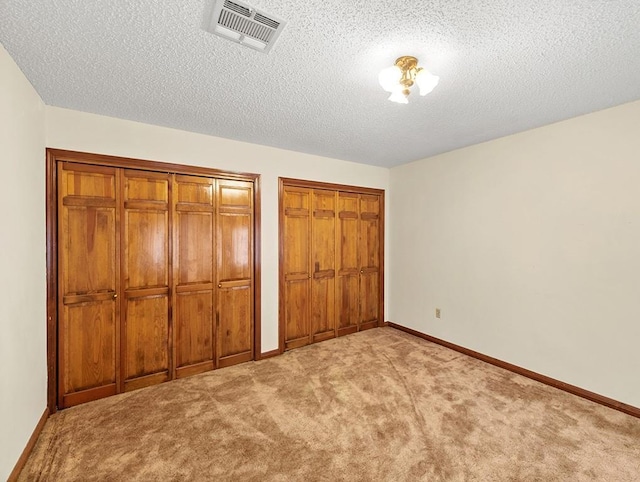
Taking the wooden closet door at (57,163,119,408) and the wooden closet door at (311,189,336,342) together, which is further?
the wooden closet door at (311,189,336,342)

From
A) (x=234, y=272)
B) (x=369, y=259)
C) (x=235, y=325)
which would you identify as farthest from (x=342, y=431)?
(x=369, y=259)

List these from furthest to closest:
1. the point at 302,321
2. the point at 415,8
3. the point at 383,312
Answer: the point at 383,312
the point at 302,321
the point at 415,8

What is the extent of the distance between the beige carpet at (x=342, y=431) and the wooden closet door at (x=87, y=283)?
238 mm

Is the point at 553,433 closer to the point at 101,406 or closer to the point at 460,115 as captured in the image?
the point at 460,115

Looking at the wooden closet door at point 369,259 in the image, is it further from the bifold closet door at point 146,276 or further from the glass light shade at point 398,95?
the glass light shade at point 398,95

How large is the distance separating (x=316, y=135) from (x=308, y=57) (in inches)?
52.2

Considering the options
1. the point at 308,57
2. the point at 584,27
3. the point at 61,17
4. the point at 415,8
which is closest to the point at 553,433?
the point at 584,27

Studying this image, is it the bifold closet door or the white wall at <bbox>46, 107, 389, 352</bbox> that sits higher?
the white wall at <bbox>46, 107, 389, 352</bbox>

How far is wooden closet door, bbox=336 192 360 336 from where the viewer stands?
13.3 feet

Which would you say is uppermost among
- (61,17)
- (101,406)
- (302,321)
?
(61,17)

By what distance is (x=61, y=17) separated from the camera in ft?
4.49

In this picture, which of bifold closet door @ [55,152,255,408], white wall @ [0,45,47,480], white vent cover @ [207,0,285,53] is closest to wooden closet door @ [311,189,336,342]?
bifold closet door @ [55,152,255,408]

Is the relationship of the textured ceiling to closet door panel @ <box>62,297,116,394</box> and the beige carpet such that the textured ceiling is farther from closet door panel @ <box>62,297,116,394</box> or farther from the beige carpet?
the beige carpet

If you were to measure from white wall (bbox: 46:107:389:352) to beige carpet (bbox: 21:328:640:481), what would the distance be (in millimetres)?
1051
